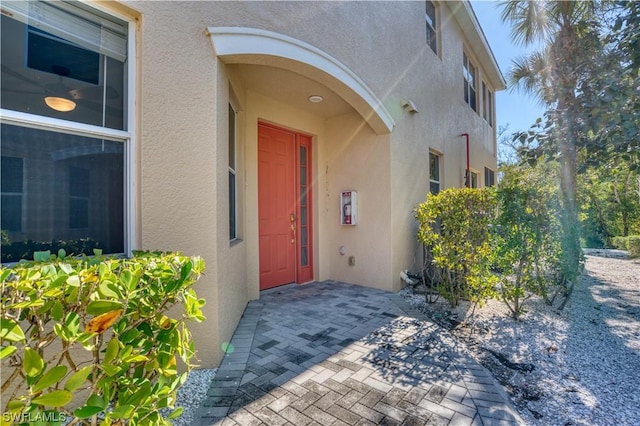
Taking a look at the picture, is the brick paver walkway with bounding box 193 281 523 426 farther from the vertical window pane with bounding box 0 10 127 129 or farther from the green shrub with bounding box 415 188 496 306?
the vertical window pane with bounding box 0 10 127 129

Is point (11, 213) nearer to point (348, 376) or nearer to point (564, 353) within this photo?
point (348, 376)

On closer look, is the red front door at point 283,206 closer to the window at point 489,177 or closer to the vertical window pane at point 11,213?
the vertical window pane at point 11,213

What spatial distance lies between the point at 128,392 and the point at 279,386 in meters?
1.48

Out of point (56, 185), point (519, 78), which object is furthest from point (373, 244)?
point (519, 78)

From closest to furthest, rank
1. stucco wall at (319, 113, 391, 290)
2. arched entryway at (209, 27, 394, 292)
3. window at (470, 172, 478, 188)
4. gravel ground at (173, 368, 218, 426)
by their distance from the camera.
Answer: gravel ground at (173, 368, 218, 426)
arched entryway at (209, 27, 394, 292)
stucco wall at (319, 113, 391, 290)
window at (470, 172, 478, 188)

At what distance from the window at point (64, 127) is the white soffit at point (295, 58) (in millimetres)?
873

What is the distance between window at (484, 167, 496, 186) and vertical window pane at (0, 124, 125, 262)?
12.2 m

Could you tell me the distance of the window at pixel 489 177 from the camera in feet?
38.5

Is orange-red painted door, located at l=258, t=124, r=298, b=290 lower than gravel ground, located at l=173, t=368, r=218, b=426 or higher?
higher

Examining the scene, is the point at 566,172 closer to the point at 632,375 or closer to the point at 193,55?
the point at 632,375

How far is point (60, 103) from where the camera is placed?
7.35 feet

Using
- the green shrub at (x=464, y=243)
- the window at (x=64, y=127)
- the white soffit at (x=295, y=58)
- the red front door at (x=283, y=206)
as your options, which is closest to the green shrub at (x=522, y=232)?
the green shrub at (x=464, y=243)

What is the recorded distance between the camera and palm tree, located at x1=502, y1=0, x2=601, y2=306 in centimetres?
459

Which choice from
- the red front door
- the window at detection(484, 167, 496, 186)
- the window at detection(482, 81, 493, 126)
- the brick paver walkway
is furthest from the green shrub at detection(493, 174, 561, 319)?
the window at detection(482, 81, 493, 126)
